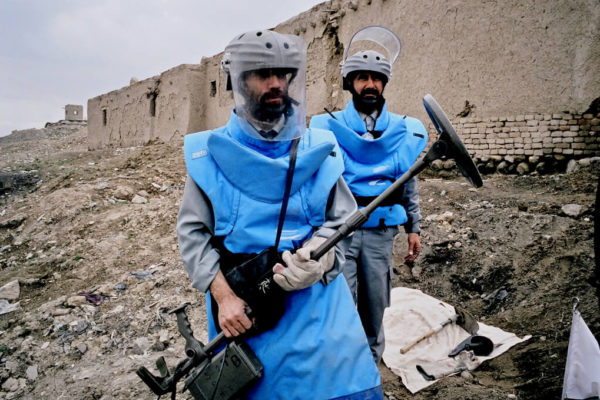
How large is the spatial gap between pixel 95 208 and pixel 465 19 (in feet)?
21.0

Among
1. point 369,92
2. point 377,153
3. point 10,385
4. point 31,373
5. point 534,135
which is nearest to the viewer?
point 377,153

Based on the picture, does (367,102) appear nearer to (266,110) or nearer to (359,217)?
(266,110)

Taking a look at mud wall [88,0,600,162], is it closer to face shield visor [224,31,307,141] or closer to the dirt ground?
the dirt ground

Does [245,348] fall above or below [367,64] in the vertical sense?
below

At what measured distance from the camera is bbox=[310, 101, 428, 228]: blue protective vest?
7.30 ft

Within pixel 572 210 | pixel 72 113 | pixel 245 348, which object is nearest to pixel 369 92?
pixel 245 348

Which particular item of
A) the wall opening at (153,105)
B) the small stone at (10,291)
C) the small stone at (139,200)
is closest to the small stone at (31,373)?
the small stone at (10,291)

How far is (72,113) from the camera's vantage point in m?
27.4

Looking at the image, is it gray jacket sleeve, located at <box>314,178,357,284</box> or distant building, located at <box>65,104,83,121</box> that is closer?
gray jacket sleeve, located at <box>314,178,357,284</box>

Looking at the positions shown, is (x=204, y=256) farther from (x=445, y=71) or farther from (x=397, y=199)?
(x=445, y=71)

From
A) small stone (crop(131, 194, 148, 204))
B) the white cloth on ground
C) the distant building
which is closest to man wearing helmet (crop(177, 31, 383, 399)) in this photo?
the white cloth on ground

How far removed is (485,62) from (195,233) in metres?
5.55

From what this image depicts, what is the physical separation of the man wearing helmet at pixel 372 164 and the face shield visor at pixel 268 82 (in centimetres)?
91

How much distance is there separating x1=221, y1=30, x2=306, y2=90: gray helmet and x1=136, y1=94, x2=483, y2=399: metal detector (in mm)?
475
